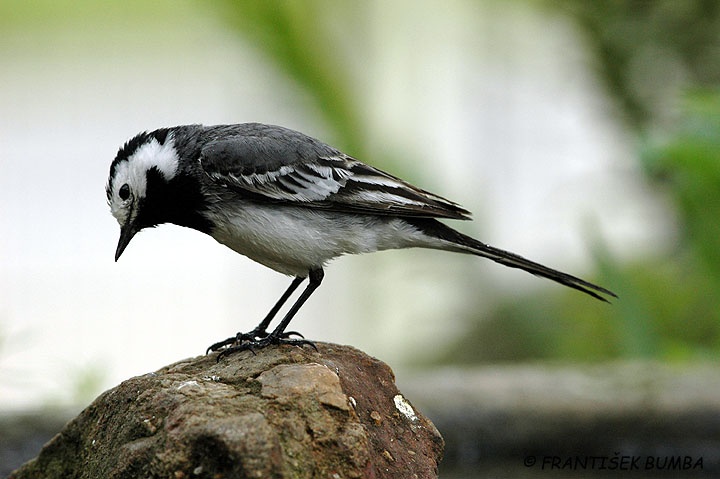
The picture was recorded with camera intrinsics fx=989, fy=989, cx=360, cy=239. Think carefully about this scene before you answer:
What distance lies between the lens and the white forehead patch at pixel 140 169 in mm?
4652

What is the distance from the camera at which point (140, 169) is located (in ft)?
15.3

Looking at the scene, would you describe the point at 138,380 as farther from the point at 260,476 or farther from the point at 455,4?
the point at 455,4

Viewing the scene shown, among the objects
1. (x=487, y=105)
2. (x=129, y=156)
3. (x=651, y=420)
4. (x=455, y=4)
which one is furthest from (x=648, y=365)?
(x=455, y=4)

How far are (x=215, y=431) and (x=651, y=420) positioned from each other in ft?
9.27

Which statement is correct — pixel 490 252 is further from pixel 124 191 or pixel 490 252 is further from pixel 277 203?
pixel 124 191

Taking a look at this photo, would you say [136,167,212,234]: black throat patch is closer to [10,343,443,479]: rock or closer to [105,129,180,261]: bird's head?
[105,129,180,261]: bird's head

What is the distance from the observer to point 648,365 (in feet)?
18.1

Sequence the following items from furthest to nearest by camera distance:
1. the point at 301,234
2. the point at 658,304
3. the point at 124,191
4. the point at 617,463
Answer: the point at 658,304, the point at 617,463, the point at 124,191, the point at 301,234

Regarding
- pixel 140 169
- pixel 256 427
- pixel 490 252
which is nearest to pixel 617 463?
pixel 490 252

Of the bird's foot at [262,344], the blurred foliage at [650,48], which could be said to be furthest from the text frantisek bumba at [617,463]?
the blurred foliage at [650,48]

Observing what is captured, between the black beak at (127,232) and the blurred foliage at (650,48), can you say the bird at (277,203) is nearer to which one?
the black beak at (127,232)

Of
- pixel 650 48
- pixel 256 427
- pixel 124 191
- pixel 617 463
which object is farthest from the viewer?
pixel 650 48

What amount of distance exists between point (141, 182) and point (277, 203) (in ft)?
2.16

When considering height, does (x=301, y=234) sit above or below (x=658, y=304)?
below
